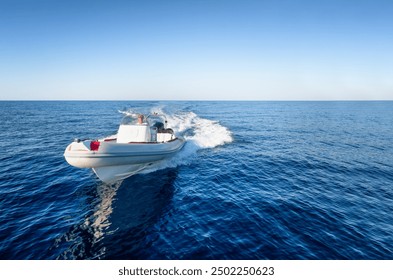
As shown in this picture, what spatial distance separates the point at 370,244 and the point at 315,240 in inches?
91.8

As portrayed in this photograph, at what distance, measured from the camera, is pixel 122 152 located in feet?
41.2

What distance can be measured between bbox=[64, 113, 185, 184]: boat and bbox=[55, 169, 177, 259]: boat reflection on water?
1038mm

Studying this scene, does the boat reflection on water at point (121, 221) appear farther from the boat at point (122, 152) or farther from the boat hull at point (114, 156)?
the boat at point (122, 152)

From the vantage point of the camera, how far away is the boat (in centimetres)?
1106

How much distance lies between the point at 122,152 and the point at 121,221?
4502 millimetres

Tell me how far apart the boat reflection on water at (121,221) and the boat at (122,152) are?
1.04m

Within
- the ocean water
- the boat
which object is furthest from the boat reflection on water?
the boat

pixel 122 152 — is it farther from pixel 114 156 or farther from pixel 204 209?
pixel 204 209

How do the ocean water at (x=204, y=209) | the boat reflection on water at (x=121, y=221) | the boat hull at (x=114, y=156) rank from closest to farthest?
the boat reflection on water at (x=121, y=221), the ocean water at (x=204, y=209), the boat hull at (x=114, y=156)

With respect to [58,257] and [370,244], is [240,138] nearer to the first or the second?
[370,244]

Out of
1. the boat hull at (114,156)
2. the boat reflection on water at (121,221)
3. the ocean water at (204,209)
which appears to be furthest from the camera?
the boat hull at (114,156)

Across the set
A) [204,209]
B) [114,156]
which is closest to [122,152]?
[114,156]

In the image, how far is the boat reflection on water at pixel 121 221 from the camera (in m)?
7.70

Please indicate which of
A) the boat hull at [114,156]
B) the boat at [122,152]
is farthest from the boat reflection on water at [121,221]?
the boat at [122,152]
